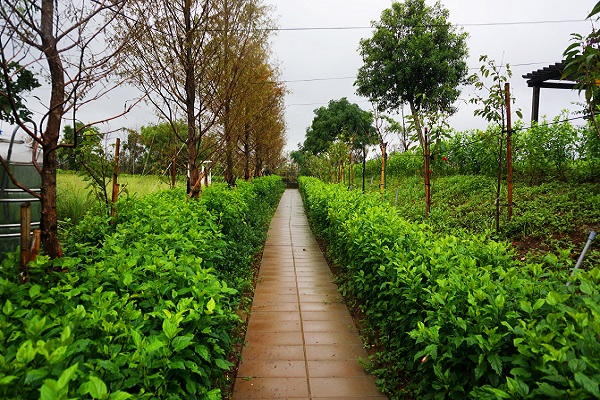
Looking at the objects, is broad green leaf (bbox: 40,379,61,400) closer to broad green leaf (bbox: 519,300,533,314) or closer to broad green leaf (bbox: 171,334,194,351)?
broad green leaf (bbox: 171,334,194,351)

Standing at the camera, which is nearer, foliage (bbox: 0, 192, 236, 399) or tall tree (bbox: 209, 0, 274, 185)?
foliage (bbox: 0, 192, 236, 399)

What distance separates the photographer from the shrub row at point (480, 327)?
1488 millimetres

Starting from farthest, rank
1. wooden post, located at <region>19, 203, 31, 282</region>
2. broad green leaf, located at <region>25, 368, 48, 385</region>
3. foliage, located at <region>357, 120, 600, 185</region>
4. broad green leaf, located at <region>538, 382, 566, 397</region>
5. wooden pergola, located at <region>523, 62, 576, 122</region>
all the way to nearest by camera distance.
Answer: wooden pergola, located at <region>523, 62, 576, 122</region>
foliage, located at <region>357, 120, 600, 185</region>
wooden post, located at <region>19, 203, 31, 282</region>
broad green leaf, located at <region>538, 382, 566, 397</region>
broad green leaf, located at <region>25, 368, 48, 385</region>

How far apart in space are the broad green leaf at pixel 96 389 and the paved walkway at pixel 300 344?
1.75 meters

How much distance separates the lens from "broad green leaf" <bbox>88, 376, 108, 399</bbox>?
1.18 m

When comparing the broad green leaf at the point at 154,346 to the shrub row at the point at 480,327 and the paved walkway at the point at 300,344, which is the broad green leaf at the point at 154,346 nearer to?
the shrub row at the point at 480,327

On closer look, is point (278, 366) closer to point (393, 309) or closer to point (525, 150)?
point (393, 309)

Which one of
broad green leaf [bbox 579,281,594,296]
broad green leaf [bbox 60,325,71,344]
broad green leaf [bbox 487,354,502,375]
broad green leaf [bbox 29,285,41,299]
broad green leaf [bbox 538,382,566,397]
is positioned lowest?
broad green leaf [bbox 487,354,502,375]

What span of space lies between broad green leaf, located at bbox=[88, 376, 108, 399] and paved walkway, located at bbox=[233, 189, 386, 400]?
1752 mm

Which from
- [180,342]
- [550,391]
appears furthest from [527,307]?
[180,342]

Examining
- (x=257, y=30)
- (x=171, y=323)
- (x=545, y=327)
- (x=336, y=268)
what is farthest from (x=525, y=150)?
(x=171, y=323)

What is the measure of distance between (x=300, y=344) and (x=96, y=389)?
261 centimetres

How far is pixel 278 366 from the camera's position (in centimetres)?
321

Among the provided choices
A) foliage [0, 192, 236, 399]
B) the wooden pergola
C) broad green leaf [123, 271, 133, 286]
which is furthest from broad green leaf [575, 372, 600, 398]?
the wooden pergola
